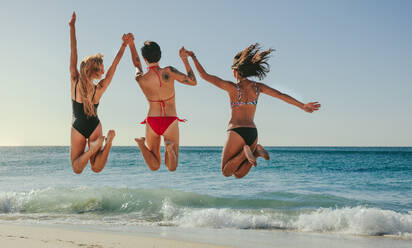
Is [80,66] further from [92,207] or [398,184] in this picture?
[398,184]

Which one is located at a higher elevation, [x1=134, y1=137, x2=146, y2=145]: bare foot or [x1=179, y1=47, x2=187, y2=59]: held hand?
[x1=179, y1=47, x2=187, y2=59]: held hand

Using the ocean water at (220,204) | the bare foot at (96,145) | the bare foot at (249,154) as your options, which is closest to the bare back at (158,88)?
the bare foot at (96,145)

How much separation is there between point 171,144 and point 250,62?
157 centimetres

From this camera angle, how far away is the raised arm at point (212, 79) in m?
5.82

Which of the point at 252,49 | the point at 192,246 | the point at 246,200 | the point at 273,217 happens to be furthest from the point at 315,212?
the point at 252,49

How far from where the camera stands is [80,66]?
5855 mm

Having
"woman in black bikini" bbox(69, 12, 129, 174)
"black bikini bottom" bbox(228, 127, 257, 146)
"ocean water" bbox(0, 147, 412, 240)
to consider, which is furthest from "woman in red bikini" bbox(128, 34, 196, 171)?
"ocean water" bbox(0, 147, 412, 240)

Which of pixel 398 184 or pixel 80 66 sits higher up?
pixel 80 66

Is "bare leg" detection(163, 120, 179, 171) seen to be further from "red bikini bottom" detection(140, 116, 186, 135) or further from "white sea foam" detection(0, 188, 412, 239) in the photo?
"white sea foam" detection(0, 188, 412, 239)

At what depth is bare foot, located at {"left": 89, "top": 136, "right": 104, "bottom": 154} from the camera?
18.9 ft

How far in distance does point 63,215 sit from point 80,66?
Result: 14379 mm

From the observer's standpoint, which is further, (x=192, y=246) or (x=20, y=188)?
(x=20, y=188)

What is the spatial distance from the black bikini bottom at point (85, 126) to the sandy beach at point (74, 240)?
23.7 feet

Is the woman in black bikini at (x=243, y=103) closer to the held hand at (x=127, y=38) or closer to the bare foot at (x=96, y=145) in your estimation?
the held hand at (x=127, y=38)
